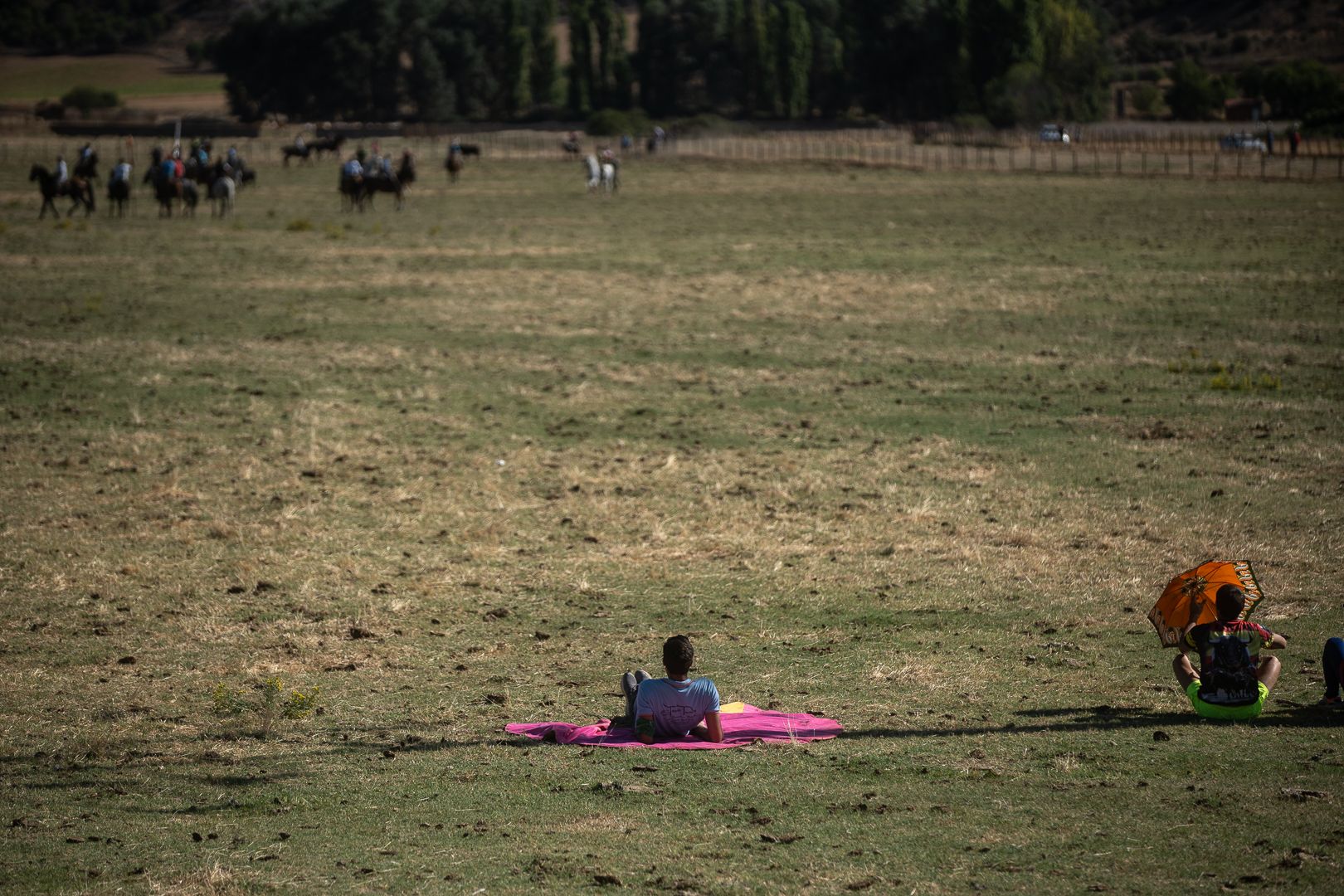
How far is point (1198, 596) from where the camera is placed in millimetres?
8516

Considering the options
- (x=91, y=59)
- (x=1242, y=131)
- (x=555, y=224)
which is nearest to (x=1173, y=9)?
(x=1242, y=131)

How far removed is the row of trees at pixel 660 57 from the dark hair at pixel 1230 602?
115 meters

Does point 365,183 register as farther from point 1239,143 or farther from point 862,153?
point 1239,143

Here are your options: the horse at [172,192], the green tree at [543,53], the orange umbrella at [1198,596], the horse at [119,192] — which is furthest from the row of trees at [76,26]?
the orange umbrella at [1198,596]

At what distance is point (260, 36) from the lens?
132250 mm

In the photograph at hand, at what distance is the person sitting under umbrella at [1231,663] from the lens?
8211 millimetres

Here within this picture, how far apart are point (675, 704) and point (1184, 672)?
2962 mm

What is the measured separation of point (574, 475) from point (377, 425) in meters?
3.53

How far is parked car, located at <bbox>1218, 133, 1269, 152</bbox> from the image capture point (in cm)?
8381

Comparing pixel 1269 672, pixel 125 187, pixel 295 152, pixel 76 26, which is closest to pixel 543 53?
pixel 76 26

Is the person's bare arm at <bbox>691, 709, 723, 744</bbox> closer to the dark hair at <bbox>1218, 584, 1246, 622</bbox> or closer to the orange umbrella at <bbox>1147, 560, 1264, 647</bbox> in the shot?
the orange umbrella at <bbox>1147, 560, 1264, 647</bbox>

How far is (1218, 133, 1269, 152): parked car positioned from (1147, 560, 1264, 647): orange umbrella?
80.2 meters

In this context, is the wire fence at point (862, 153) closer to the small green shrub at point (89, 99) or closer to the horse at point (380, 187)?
the horse at point (380, 187)

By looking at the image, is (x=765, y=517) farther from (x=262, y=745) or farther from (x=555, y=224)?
(x=555, y=224)
